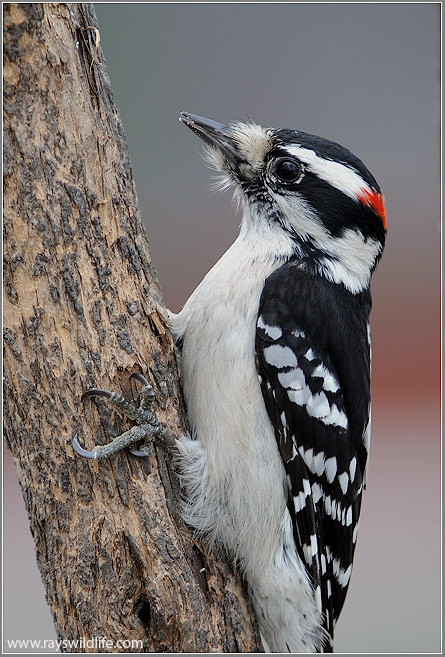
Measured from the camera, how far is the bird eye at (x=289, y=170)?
2363mm

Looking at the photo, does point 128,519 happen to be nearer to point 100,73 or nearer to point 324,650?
point 324,650

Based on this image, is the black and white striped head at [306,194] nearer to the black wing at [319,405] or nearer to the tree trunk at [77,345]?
the black wing at [319,405]

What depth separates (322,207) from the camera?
2361mm

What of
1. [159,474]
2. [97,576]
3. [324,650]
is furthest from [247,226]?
[324,650]

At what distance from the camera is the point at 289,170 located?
2.37 meters

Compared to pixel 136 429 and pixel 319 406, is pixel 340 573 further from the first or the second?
pixel 136 429

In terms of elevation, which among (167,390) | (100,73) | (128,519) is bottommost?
(128,519)

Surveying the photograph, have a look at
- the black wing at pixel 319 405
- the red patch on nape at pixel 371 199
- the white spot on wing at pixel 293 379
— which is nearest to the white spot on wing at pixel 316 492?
the black wing at pixel 319 405

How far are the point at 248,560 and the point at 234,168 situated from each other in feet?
4.66

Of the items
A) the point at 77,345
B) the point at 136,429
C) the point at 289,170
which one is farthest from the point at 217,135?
the point at 136,429

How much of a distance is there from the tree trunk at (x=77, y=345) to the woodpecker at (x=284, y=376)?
0.22 m

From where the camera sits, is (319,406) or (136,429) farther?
(319,406)

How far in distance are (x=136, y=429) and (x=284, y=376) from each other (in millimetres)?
539

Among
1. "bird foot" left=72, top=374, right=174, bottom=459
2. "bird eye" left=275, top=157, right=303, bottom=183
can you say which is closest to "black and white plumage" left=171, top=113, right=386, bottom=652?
"bird eye" left=275, top=157, right=303, bottom=183
